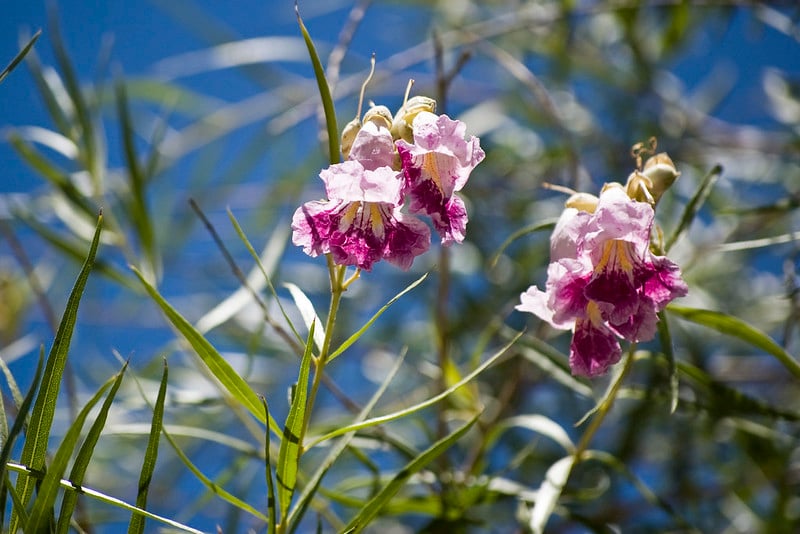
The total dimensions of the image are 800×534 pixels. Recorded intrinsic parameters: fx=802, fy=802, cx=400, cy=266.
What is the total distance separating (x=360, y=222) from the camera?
65 cm

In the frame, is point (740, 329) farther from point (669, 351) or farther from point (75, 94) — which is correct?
point (75, 94)

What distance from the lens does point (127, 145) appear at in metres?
1.16

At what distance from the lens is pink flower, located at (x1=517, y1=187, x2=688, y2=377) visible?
2.10ft

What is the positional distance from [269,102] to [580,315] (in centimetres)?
135

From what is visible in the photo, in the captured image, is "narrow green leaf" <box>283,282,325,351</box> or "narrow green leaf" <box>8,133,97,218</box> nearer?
"narrow green leaf" <box>283,282,325,351</box>

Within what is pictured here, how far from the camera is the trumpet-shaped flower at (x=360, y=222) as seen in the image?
24.2 inches

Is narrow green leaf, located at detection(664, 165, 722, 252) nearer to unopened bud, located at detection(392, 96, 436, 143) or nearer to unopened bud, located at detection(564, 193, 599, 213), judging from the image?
unopened bud, located at detection(564, 193, 599, 213)

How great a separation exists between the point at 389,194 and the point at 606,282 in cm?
19

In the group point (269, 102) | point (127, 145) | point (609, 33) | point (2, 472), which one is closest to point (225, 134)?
point (269, 102)

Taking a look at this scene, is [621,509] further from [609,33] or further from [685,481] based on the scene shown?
[609,33]

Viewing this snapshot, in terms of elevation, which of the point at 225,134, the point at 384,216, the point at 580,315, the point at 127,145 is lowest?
the point at 580,315

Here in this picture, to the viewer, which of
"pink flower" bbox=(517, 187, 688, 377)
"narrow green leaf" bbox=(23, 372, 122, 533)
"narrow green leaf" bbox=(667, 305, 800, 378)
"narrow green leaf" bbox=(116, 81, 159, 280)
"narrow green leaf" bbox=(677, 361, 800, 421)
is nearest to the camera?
"narrow green leaf" bbox=(23, 372, 122, 533)

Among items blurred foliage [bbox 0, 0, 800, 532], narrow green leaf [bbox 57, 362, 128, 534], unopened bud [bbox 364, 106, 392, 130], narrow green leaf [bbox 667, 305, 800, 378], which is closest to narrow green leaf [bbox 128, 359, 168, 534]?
narrow green leaf [bbox 57, 362, 128, 534]

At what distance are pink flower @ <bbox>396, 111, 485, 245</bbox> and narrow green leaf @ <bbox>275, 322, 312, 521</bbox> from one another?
0.43ft
